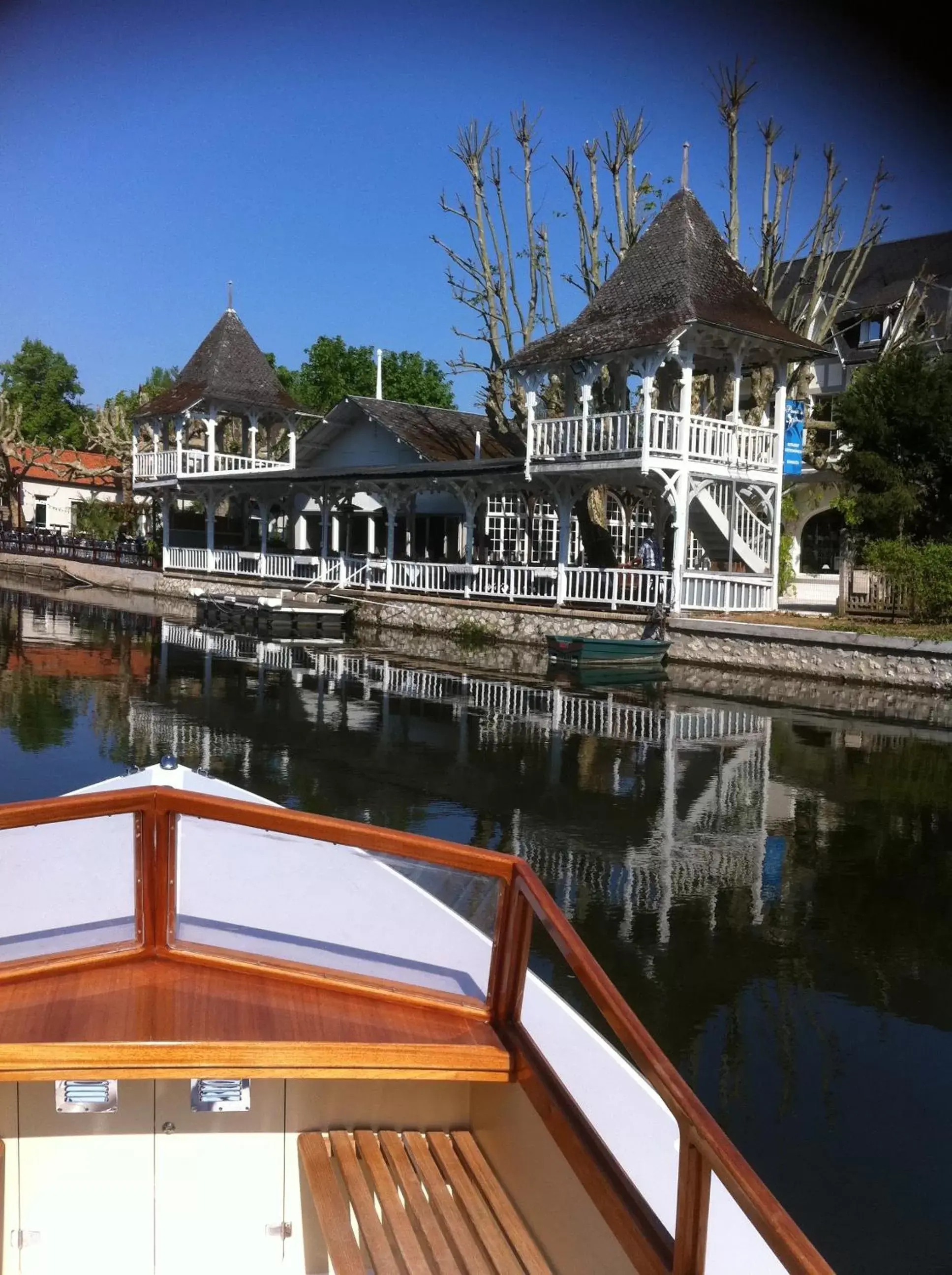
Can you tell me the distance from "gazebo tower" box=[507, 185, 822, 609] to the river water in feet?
12.8

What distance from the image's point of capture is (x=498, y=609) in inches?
1003

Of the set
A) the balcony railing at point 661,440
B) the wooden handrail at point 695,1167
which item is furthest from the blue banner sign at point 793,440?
the wooden handrail at point 695,1167

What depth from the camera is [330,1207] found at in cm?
261

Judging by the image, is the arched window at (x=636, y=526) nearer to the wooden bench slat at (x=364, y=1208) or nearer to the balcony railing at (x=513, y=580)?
the balcony railing at (x=513, y=580)

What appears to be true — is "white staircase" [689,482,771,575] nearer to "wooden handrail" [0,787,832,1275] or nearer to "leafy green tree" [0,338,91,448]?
"wooden handrail" [0,787,832,1275]

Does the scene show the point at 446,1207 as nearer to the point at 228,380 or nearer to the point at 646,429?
the point at 646,429

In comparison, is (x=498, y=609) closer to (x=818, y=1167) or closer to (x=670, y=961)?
(x=670, y=961)

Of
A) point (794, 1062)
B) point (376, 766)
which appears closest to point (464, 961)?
point (794, 1062)

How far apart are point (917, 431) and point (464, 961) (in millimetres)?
21725

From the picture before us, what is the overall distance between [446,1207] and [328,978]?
675 mm

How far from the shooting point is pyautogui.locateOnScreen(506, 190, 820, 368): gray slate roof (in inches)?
902

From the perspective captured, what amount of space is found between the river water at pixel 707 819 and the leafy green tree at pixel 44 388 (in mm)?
69264

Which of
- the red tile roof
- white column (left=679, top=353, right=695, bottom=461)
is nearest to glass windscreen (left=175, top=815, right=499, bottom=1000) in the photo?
white column (left=679, top=353, right=695, bottom=461)

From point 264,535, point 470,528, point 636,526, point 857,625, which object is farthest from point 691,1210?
point 264,535
